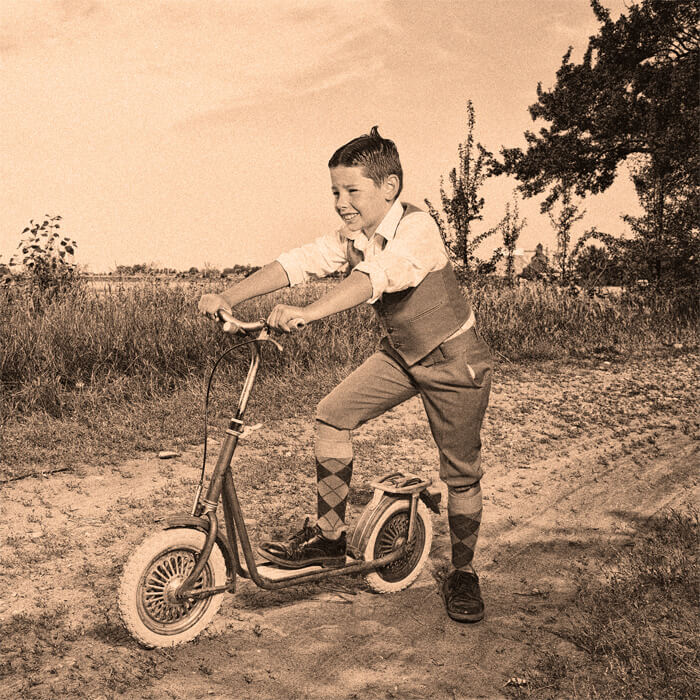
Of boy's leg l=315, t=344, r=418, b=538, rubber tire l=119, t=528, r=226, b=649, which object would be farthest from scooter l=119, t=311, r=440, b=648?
boy's leg l=315, t=344, r=418, b=538

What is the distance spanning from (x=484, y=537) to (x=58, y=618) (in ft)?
7.77

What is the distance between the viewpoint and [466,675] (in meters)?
3.27

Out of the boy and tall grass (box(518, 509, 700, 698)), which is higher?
the boy

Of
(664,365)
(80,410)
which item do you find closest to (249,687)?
(80,410)

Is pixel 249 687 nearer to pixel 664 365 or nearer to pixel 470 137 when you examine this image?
pixel 664 365

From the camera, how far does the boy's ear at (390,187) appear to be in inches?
141

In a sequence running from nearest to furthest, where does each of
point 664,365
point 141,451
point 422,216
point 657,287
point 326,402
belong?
point 422,216 → point 326,402 → point 141,451 → point 664,365 → point 657,287

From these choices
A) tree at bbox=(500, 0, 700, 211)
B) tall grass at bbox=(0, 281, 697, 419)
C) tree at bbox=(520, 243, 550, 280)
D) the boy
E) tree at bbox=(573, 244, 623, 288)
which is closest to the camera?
the boy

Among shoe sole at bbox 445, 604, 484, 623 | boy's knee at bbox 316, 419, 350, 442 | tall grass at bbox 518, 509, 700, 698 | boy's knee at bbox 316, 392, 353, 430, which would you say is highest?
boy's knee at bbox 316, 392, 353, 430

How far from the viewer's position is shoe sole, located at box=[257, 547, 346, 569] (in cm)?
367

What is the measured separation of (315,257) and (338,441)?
0.83 m

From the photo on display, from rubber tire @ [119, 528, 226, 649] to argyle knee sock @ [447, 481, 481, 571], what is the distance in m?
1.08

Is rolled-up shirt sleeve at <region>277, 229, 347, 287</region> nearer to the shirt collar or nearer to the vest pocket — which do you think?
the shirt collar

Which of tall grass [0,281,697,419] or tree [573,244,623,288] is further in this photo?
tree [573,244,623,288]
